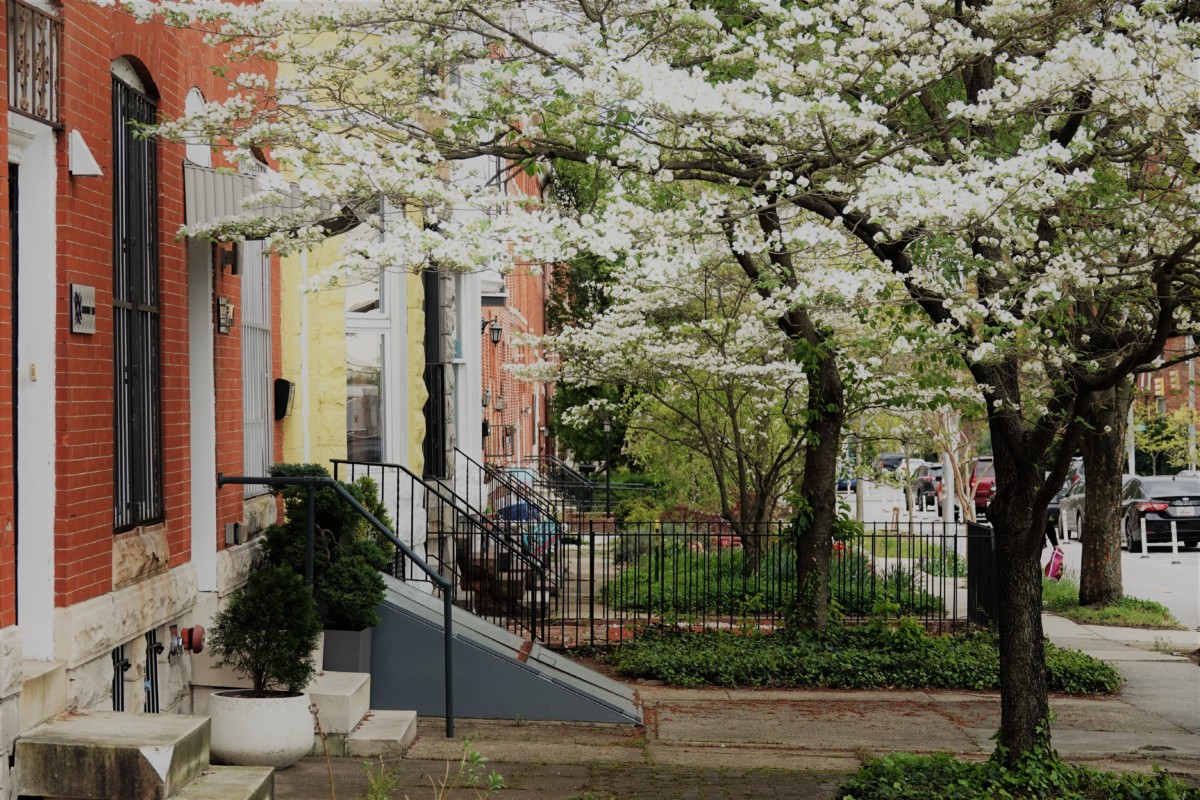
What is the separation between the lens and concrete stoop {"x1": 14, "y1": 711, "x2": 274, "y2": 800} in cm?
558

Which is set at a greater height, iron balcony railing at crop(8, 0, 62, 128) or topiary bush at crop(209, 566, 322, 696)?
iron balcony railing at crop(8, 0, 62, 128)

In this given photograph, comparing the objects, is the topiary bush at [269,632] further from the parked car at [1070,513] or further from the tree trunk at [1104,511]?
the parked car at [1070,513]

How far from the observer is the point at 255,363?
1032cm

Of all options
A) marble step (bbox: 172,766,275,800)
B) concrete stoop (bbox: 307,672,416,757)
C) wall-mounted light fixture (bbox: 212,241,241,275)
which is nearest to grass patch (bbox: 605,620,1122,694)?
concrete stoop (bbox: 307,672,416,757)

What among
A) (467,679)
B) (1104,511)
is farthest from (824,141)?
(1104,511)

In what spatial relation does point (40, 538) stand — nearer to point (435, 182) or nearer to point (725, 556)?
point (435, 182)

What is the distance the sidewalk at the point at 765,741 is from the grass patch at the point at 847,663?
9.5 inches

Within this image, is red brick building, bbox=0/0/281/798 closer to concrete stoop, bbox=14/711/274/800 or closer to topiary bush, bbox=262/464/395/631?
concrete stoop, bbox=14/711/274/800

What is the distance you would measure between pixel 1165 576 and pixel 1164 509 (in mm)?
4169

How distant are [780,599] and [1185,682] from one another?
470 centimetres

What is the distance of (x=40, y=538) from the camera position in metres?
6.14

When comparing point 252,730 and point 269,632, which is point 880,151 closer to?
point 269,632

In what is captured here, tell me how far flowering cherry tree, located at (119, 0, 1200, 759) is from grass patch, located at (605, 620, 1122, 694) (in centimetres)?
409

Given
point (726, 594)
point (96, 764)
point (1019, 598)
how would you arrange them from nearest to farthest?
point (96, 764) < point (1019, 598) < point (726, 594)
